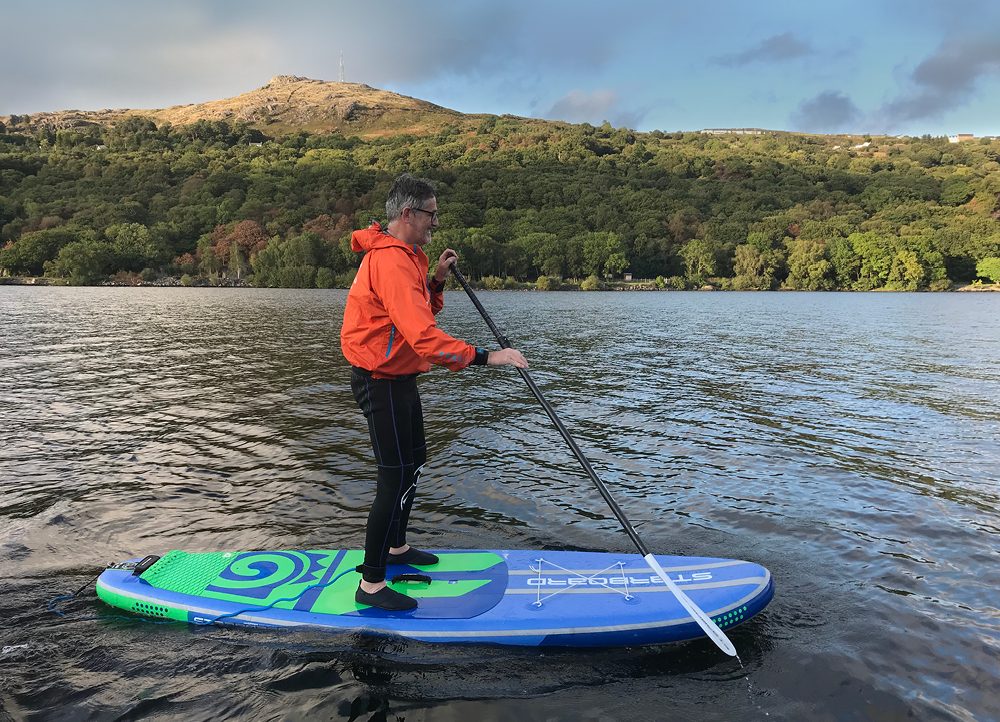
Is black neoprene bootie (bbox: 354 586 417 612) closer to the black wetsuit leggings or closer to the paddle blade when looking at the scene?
the black wetsuit leggings

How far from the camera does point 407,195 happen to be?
212 inches

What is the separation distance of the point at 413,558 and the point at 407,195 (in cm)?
390

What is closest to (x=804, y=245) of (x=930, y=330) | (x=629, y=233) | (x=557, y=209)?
(x=629, y=233)

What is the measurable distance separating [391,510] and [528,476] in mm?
5572

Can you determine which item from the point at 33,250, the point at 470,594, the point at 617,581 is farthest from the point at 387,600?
the point at 33,250

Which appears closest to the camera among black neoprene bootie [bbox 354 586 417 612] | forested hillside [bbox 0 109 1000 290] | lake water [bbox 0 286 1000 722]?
lake water [bbox 0 286 1000 722]

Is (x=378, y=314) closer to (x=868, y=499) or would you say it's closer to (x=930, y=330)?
(x=868, y=499)

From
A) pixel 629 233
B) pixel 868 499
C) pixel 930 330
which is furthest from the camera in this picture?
pixel 629 233

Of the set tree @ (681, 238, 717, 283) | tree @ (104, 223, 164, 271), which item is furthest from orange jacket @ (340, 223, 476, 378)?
tree @ (104, 223, 164, 271)

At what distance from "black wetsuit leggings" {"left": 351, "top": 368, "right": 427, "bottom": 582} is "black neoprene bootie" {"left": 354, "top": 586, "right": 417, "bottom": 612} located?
0.45ft

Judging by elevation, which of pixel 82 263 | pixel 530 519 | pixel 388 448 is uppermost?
pixel 82 263

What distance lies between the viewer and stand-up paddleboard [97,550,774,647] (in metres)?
5.56

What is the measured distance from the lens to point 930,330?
42.0 m

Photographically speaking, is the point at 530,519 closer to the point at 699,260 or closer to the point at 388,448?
the point at 388,448
